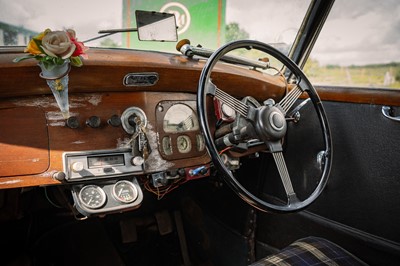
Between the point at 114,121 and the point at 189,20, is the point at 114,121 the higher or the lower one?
the lower one

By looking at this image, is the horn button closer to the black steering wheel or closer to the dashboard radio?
the black steering wheel

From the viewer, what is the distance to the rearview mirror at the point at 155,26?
1584 mm

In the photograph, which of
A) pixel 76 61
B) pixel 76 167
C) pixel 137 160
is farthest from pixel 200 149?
pixel 76 61

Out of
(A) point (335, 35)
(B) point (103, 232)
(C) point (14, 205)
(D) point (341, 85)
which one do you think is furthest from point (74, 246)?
(A) point (335, 35)

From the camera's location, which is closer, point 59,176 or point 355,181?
point 59,176

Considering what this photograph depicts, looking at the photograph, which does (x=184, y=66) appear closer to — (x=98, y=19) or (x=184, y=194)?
(x=98, y=19)

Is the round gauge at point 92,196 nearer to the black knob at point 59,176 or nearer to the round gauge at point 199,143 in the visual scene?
the black knob at point 59,176

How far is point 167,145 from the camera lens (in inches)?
60.2

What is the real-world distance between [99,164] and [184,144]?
1.33 ft

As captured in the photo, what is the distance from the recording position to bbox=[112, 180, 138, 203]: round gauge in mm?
1339

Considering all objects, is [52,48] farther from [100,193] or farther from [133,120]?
[100,193]

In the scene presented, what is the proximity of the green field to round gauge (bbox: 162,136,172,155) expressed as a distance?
3.09 ft

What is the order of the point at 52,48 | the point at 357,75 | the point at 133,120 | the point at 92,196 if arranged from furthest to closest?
the point at 357,75
the point at 133,120
the point at 92,196
the point at 52,48

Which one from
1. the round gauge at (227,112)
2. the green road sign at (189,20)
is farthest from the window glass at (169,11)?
the round gauge at (227,112)
